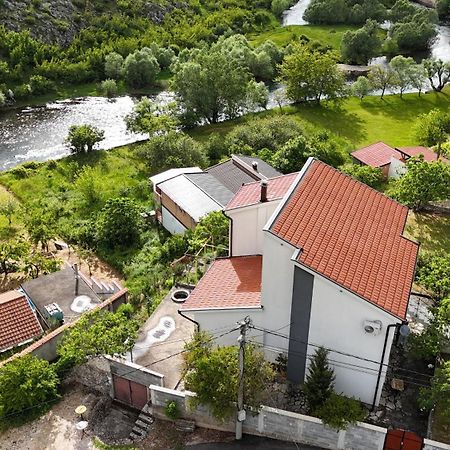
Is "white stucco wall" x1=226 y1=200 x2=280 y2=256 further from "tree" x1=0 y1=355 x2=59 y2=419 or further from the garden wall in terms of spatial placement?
"tree" x1=0 y1=355 x2=59 y2=419

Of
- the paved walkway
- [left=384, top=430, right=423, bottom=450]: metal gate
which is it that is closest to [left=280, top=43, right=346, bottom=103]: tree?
the paved walkway

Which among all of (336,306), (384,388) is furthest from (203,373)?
(384,388)

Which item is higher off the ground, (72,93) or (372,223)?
(372,223)

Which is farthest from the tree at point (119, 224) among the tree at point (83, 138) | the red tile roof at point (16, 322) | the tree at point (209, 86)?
the tree at point (209, 86)

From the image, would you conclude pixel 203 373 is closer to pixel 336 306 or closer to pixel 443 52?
pixel 336 306

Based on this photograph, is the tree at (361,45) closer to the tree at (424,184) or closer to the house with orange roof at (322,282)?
the tree at (424,184)

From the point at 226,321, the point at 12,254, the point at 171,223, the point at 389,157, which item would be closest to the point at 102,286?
the point at 12,254

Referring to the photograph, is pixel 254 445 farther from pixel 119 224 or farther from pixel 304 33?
pixel 304 33

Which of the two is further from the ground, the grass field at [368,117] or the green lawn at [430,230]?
the green lawn at [430,230]
